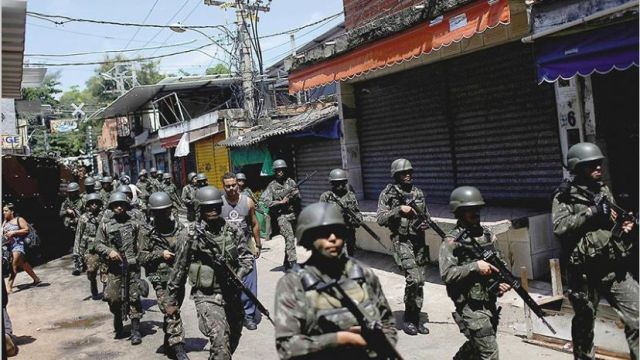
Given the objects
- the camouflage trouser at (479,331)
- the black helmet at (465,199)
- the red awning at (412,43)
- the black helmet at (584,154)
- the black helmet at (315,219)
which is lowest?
the camouflage trouser at (479,331)

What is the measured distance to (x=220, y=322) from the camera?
438 cm

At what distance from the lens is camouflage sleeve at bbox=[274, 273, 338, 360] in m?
2.52

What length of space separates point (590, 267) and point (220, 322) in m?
2.95

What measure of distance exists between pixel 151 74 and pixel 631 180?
5077 centimetres

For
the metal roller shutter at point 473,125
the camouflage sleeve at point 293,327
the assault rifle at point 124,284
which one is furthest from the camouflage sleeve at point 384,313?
the metal roller shutter at point 473,125

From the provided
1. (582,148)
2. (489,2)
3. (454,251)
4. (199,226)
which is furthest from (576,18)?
(199,226)

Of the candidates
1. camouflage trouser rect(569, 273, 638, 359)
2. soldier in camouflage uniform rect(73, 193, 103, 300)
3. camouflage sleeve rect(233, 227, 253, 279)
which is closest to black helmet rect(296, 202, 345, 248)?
camouflage sleeve rect(233, 227, 253, 279)

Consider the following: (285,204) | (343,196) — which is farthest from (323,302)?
(285,204)

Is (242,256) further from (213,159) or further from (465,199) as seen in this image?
(213,159)

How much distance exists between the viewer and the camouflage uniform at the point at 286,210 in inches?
367

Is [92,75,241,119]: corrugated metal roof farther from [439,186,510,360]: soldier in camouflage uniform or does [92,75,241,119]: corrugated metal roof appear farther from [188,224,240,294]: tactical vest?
[439,186,510,360]: soldier in camouflage uniform

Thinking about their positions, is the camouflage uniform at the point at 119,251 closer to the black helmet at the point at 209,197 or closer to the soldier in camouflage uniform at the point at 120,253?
the soldier in camouflage uniform at the point at 120,253

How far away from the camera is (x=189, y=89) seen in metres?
21.6

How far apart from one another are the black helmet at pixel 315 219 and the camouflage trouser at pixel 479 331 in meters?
1.66
